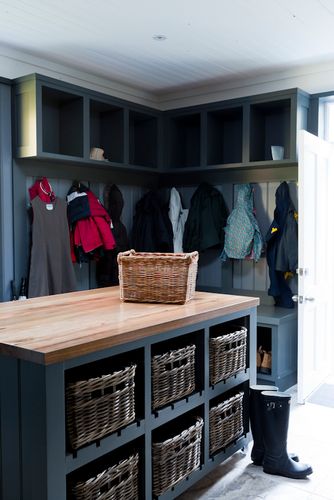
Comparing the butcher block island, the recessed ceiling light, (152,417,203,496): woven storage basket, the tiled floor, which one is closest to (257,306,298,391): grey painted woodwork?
the tiled floor

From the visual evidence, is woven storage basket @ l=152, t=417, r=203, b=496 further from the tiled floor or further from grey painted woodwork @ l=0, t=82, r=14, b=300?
grey painted woodwork @ l=0, t=82, r=14, b=300

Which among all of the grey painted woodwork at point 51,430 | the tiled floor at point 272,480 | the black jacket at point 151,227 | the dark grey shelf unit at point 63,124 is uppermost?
the dark grey shelf unit at point 63,124

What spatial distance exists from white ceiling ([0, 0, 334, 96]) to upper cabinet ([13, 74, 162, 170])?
30 cm

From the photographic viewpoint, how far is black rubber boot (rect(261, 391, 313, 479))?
2.52 meters

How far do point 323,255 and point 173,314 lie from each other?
2.19m

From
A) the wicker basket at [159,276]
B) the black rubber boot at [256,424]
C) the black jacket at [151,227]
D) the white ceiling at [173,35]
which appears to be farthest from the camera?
the black jacket at [151,227]

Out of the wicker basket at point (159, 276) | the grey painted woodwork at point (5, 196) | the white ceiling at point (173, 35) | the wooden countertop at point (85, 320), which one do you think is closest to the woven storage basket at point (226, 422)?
the wooden countertop at point (85, 320)

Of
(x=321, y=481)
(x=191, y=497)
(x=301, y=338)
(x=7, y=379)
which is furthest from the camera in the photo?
(x=301, y=338)

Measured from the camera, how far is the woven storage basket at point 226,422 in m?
2.44

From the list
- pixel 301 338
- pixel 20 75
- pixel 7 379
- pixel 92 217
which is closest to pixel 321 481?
pixel 301 338

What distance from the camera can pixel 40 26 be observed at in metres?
3.29

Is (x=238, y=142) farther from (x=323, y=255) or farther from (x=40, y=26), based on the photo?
(x=40, y=26)

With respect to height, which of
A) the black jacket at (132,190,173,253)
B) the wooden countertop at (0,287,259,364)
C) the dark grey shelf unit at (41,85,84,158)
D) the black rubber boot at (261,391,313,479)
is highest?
the dark grey shelf unit at (41,85,84,158)

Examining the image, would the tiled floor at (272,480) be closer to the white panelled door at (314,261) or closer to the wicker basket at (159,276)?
the white panelled door at (314,261)
